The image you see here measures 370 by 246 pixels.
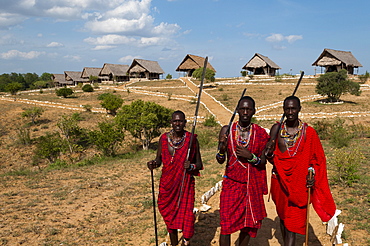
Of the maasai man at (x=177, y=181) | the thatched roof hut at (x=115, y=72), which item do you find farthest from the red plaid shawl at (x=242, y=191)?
the thatched roof hut at (x=115, y=72)

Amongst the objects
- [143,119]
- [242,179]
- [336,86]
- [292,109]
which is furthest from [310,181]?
[336,86]

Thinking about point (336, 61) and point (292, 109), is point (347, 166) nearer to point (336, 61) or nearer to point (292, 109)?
point (292, 109)

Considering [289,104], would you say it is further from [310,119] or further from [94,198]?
[310,119]

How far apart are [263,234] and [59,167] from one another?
383 inches

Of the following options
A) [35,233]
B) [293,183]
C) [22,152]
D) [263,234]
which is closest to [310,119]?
[263,234]

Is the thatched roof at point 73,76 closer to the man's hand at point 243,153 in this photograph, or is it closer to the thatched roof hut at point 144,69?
the thatched roof hut at point 144,69

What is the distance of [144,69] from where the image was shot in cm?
5394

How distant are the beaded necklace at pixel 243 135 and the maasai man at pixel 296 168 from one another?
0.32m

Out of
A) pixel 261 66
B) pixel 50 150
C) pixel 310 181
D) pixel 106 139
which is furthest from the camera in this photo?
pixel 261 66

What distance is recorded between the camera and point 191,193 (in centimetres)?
427

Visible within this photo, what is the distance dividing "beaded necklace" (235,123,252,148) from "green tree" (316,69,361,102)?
23.6 meters

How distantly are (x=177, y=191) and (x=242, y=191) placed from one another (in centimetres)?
102

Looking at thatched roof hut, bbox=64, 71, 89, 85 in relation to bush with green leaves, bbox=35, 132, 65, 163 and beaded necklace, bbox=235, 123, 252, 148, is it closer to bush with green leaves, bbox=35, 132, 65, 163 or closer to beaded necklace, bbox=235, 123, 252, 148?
bush with green leaves, bbox=35, 132, 65, 163

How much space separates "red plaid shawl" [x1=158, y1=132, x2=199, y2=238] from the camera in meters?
4.18
